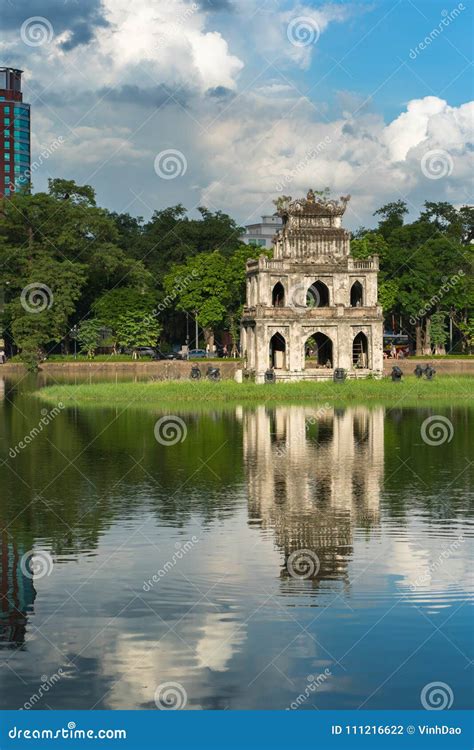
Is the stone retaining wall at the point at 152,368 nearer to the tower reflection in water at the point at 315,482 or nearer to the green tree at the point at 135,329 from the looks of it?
the green tree at the point at 135,329

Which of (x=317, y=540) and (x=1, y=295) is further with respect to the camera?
(x=1, y=295)

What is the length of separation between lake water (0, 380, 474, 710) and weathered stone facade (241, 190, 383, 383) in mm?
35016

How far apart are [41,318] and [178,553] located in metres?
80.2

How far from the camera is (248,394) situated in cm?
6375

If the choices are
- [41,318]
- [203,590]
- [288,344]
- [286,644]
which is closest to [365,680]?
[286,644]

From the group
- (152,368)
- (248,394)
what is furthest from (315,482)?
(152,368)

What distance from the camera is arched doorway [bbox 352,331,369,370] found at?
7562 centimetres

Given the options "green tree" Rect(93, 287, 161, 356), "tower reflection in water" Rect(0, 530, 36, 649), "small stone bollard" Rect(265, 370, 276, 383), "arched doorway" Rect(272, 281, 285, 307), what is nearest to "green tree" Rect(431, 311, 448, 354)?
"green tree" Rect(93, 287, 161, 356)

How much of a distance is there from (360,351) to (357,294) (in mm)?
4091

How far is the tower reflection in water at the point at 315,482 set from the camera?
2319cm

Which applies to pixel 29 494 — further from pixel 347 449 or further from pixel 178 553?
pixel 347 449

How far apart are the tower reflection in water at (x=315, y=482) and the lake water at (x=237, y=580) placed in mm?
95

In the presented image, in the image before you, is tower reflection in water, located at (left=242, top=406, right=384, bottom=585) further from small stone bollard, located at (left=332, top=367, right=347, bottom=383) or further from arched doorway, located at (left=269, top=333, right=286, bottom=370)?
A: arched doorway, located at (left=269, top=333, right=286, bottom=370)

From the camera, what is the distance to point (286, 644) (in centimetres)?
1716
